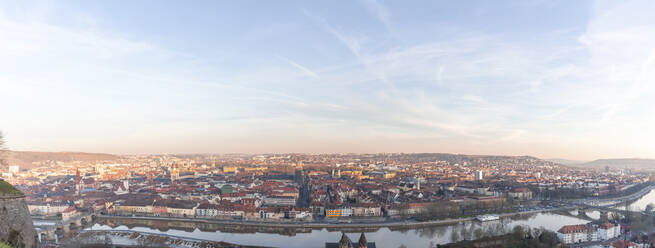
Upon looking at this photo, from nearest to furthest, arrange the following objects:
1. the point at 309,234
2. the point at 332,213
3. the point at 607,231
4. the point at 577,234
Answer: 1. the point at 577,234
2. the point at 607,231
3. the point at 309,234
4. the point at 332,213

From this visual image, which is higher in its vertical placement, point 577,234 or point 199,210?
point 577,234

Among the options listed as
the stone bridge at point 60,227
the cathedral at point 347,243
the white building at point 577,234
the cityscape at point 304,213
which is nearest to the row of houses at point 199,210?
the cityscape at point 304,213

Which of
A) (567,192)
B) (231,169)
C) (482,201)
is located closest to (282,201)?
(482,201)

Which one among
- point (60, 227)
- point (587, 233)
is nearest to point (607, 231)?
point (587, 233)

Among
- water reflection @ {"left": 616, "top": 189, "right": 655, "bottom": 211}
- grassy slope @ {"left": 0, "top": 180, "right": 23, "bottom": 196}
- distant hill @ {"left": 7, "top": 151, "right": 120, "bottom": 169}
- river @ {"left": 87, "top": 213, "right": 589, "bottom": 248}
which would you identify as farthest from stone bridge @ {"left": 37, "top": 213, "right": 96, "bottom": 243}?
distant hill @ {"left": 7, "top": 151, "right": 120, "bottom": 169}

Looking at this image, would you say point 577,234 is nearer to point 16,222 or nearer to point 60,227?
point 16,222

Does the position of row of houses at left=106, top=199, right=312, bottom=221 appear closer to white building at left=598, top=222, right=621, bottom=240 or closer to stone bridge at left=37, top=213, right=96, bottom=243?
stone bridge at left=37, top=213, right=96, bottom=243

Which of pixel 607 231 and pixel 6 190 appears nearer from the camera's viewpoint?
pixel 6 190

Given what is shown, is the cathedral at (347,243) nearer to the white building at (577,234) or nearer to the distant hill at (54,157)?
the white building at (577,234)
